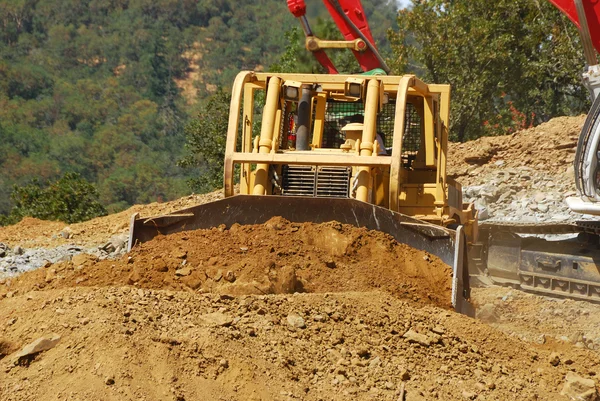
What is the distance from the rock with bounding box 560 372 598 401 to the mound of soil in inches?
67.0

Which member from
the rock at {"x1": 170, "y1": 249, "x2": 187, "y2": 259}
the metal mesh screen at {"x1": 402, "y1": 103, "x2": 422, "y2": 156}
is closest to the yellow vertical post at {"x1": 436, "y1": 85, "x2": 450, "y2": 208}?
the metal mesh screen at {"x1": 402, "y1": 103, "x2": 422, "y2": 156}

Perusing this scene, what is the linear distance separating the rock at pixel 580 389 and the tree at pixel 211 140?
683 inches

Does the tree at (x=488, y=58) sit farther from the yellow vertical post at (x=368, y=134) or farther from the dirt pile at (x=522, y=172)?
the yellow vertical post at (x=368, y=134)

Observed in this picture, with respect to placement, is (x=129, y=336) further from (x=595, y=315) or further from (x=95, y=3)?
(x=95, y=3)

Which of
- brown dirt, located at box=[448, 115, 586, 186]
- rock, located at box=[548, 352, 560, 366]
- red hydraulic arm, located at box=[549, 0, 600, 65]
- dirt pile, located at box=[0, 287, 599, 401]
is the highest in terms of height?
red hydraulic arm, located at box=[549, 0, 600, 65]

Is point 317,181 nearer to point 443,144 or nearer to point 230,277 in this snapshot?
point 443,144

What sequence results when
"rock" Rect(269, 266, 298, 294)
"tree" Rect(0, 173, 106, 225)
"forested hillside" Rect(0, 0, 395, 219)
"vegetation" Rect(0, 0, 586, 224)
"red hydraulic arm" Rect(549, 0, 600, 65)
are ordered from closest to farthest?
"rock" Rect(269, 266, 298, 294) < "red hydraulic arm" Rect(549, 0, 600, 65) < "tree" Rect(0, 173, 106, 225) < "vegetation" Rect(0, 0, 586, 224) < "forested hillside" Rect(0, 0, 395, 219)

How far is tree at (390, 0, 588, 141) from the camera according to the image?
25688mm

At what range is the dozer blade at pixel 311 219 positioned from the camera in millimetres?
8680

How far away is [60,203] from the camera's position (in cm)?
2080

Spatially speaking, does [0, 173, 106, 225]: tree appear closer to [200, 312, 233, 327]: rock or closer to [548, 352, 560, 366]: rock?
[200, 312, 233, 327]: rock

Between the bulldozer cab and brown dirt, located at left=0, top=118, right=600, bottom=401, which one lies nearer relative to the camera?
brown dirt, located at left=0, top=118, right=600, bottom=401

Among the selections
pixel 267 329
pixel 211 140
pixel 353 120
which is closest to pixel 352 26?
pixel 353 120

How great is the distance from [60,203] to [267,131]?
38.9 ft
